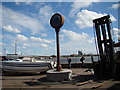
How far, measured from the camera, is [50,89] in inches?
356

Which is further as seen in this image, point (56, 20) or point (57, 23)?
point (56, 20)

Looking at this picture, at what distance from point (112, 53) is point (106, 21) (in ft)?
9.93

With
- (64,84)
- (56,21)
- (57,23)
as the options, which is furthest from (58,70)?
(56,21)

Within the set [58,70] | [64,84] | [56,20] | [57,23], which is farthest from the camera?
[56,20]

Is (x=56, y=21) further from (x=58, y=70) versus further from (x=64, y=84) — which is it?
(x=64, y=84)

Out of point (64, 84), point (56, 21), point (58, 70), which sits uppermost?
point (56, 21)

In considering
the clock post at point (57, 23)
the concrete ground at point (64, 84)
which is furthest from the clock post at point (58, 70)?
the concrete ground at point (64, 84)

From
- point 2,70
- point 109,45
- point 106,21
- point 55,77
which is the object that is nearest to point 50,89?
point 55,77

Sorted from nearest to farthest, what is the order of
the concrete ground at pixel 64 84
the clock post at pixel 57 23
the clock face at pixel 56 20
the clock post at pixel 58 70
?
the concrete ground at pixel 64 84 → the clock post at pixel 58 70 → the clock post at pixel 57 23 → the clock face at pixel 56 20

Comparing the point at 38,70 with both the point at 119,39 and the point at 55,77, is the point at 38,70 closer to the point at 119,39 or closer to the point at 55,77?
the point at 55,77

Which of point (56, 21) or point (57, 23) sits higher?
point (56, 21)

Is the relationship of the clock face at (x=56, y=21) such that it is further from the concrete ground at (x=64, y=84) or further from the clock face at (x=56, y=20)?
the concrete ground at (x=64, y=84)

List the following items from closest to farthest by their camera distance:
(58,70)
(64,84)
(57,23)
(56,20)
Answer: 1. (64,84)
2. (58,70)
3. (57,23)
4. (56,20)

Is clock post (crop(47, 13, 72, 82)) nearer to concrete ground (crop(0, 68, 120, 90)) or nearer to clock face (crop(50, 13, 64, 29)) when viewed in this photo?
clock face (crop(50, 13, 64, 29))
